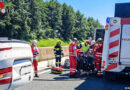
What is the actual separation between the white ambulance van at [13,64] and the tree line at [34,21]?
3040cm

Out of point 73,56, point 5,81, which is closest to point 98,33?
point 73,56

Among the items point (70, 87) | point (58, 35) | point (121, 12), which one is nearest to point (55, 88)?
point (70, 87)

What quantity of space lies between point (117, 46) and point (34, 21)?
3916 cm

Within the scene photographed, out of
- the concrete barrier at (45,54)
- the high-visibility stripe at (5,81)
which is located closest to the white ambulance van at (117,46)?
the high-visibility stripe at (5,81)

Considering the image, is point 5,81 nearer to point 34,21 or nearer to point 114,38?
point 114,38

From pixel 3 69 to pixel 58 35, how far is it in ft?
179

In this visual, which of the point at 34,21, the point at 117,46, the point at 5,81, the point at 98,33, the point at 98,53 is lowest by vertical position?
the point at 5,81

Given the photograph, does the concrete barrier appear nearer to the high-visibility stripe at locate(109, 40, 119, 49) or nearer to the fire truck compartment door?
the high-visibility stripe at locate(109, 40, 119, 49)

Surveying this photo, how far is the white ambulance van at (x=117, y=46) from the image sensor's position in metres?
6.37

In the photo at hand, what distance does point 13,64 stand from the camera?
3.75 meters

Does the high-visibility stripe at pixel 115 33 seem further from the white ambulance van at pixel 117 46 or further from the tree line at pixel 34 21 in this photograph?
the tree line at pixel 34 21

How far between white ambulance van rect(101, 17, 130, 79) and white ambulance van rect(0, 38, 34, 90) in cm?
340

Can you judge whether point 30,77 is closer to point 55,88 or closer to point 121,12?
point 55,88

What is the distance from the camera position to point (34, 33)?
139ft
